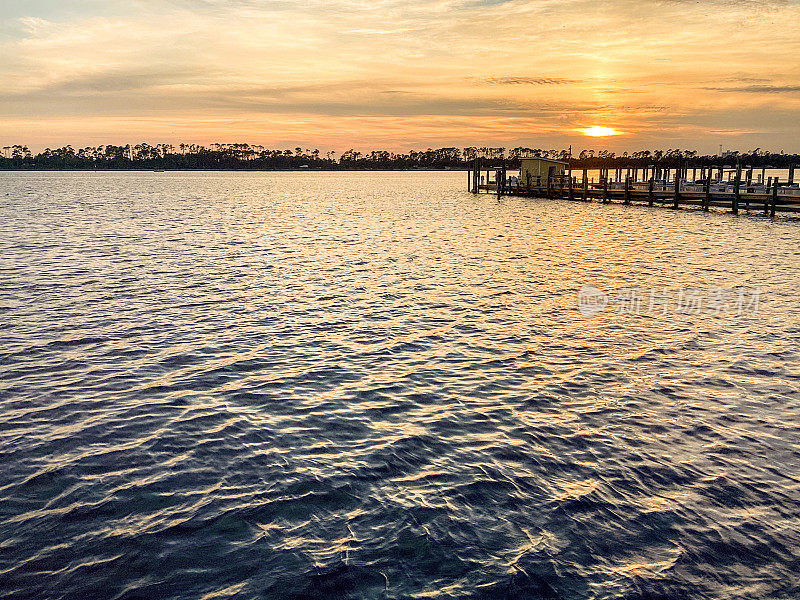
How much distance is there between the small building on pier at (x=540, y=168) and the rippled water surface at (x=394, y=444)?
197ft

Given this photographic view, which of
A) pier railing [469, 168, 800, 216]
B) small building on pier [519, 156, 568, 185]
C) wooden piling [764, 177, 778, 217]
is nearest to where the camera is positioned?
wooden piling [764, 177, 778, 217]

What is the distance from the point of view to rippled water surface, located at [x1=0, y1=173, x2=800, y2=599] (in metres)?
6.66

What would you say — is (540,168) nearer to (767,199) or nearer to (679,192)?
(679,192)

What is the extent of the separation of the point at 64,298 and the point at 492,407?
15902mm

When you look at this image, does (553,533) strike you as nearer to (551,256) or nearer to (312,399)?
(312,399)

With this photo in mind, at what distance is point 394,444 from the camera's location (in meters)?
9.62

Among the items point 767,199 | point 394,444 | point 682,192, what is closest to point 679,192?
point 682,192

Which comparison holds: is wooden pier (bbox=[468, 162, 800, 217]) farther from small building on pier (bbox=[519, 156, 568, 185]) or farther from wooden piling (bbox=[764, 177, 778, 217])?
small building on pier (bbox=[519, 156, 568, 185])

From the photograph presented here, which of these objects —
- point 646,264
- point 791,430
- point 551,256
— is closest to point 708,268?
point 646,264

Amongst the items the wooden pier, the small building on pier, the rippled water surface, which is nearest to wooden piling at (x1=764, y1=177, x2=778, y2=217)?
the wooden pier

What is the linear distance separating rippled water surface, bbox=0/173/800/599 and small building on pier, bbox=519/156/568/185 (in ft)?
197

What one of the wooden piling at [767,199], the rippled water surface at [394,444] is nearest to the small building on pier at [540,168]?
the wooden piling at [767,199]

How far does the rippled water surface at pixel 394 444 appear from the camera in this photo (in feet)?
21.9

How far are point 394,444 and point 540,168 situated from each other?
7761 centimetres
